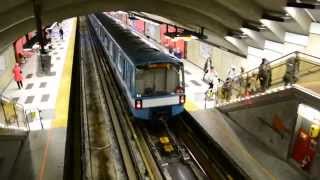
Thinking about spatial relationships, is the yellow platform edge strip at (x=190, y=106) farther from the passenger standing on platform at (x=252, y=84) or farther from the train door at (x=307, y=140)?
the train door at (x=307, y=140)

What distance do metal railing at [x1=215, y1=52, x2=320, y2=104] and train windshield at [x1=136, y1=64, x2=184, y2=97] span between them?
2253mm

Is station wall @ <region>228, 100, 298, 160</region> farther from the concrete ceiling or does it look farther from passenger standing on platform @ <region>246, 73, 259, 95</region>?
the concrete ceiling

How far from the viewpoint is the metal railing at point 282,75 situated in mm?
8820

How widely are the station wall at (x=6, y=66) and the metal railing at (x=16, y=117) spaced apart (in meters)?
4.02

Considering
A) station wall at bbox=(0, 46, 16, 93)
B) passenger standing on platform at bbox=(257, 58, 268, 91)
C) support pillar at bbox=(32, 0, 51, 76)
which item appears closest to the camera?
support pillar at bbox=(32, 0, 51, 76)

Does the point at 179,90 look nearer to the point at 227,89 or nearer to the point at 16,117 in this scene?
the point at 227,89

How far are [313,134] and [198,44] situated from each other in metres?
12.6

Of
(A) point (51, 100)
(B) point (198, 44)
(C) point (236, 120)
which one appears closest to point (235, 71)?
(C) point (236, 120)

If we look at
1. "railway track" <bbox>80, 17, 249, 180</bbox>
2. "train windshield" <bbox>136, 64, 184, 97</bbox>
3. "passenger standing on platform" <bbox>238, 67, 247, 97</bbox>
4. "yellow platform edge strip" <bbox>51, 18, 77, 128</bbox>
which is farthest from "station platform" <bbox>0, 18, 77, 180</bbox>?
"passenger standing on platform" <bbox>238, 67, 247, 97</bbox>

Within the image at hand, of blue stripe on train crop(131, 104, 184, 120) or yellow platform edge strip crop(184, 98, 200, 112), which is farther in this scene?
yellow platform edge strip crop(184, 98, 200, 112)

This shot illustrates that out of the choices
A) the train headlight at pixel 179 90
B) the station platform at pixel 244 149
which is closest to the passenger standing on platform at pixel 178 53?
the station platform at pixel 244 149

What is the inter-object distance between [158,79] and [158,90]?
39 cm

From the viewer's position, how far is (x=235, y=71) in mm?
15555

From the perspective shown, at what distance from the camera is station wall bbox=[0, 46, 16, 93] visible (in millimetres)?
15633
